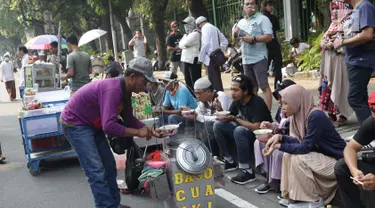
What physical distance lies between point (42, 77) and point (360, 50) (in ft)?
21.3

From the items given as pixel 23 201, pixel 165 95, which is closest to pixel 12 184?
pixel 23 201

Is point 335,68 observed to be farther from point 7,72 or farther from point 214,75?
point 7,72

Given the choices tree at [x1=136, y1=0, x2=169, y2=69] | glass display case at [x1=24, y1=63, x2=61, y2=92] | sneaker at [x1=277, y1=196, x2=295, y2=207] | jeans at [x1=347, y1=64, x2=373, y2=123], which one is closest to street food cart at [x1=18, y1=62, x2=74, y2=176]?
glass display case at [x1=24, y1=63, x2=61, y2=92]

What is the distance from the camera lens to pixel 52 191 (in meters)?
5.17

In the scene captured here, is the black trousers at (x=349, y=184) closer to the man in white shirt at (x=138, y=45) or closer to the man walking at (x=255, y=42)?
the man walking at (x=255, y=42)

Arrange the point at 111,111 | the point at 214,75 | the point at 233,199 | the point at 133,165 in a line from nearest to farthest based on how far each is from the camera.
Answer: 1. the point at 111,111
2. the point at 233,199
3. the point at 133,165
4. the point at 214,75

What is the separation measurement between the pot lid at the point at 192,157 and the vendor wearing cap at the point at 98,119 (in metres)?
0.29

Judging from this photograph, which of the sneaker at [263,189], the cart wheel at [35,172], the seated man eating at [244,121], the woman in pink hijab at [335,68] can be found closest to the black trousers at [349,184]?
the sneaker at [263,189]

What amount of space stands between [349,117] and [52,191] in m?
4.05

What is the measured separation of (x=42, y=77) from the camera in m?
8.85

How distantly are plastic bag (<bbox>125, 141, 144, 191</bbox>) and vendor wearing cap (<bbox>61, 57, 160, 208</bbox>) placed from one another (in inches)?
21.5

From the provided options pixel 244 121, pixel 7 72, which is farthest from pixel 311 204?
pixel 7 72

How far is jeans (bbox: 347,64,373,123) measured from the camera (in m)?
4.39

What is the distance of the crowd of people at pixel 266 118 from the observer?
11.5 ft
